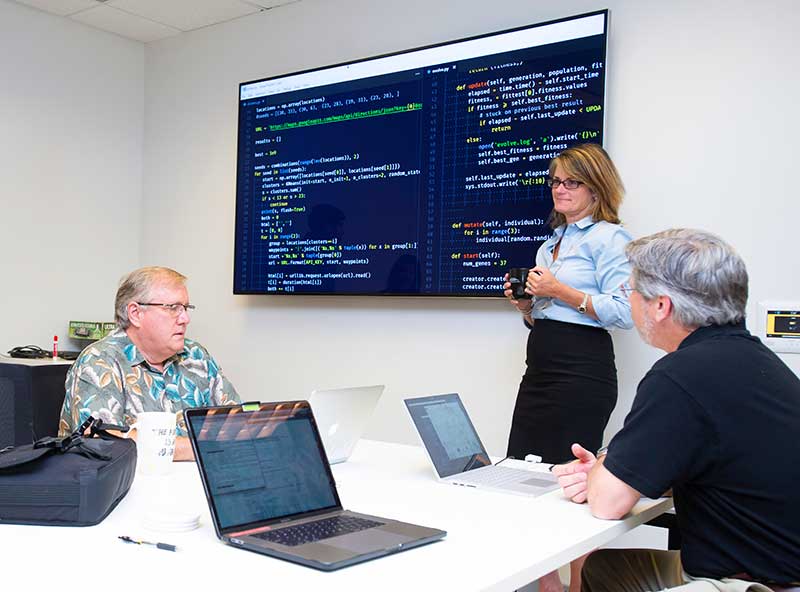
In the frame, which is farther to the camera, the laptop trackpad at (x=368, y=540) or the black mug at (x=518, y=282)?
the black mug at (x=518, y=282)

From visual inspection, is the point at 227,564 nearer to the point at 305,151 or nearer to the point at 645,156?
the point at 645,156

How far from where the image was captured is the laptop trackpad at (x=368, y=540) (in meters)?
1.42

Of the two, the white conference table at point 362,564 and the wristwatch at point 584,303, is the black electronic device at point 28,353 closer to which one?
the white conference table at point 362,564

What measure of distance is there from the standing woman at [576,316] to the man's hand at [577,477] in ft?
2.98

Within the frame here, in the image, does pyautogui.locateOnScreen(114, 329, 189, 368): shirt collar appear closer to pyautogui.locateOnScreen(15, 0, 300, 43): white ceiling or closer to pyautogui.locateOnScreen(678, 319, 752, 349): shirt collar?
pyautogui.locateOnScreen(678, 319, 752, 349): shirt collar

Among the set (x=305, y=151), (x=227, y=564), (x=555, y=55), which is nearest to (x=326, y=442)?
(x=227, y=564)

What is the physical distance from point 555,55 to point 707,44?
1.91 ft

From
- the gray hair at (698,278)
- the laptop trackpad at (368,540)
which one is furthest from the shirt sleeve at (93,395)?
the gray hair at (698,278)

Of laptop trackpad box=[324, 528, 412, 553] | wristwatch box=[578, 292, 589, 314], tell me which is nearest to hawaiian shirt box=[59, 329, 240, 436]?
laptop trackpad box=[324, 528, 412, 553]

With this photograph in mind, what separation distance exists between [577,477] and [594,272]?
1233mm

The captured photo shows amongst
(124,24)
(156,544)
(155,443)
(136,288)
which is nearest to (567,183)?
(136,288)

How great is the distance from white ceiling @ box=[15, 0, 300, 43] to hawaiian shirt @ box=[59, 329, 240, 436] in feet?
8.14

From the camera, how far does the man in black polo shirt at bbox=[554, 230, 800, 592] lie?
1.57 meters

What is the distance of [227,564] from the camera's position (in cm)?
134
